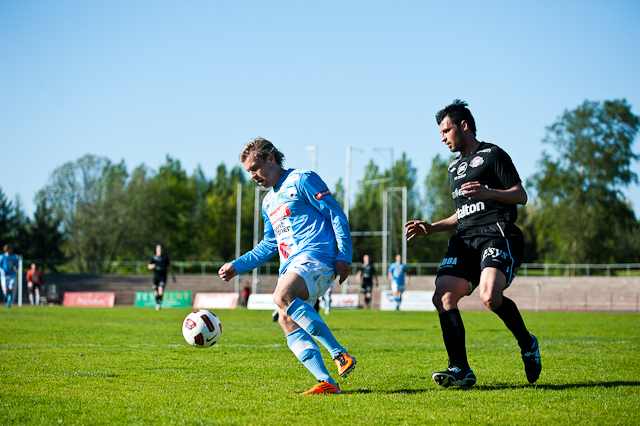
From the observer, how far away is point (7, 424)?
3.46 meters

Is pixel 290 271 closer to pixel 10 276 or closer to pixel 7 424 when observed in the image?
pixel 7 424

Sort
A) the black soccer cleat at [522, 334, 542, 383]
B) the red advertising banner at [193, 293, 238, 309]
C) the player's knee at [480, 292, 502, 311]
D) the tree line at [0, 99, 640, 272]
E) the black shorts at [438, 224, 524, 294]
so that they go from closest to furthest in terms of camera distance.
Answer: the player's knee at [480, 292, 502, 311]
the black shorts at [438, 224, 524, 294]
the black soccer cleat at [522, 334, 542, 383]
the red advertising banner at [193, 293, 238, 309]
the tree line at [0, 99, 640, 272]

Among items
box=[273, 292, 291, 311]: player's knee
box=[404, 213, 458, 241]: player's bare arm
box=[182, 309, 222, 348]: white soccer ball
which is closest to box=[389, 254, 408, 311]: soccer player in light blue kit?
box=[404, 213, 458, 241]: player's bare arm

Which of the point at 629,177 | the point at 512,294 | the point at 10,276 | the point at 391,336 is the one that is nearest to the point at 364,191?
the point at 629,177

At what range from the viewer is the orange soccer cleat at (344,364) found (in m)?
4.46

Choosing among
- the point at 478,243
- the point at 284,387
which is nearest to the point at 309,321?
the point at 284,387

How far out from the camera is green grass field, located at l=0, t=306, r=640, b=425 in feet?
12.2

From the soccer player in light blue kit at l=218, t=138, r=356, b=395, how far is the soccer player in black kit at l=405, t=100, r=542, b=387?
2.96ft

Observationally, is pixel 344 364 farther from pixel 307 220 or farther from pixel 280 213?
pixel 280 213

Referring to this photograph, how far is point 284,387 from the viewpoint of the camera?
4914mm

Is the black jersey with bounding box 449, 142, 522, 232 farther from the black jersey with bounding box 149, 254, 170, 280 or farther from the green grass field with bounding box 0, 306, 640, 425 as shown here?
the black jersey with bounding box 149, 254, 170, 280

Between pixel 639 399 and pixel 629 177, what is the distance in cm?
5208

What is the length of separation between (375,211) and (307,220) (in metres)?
69.9

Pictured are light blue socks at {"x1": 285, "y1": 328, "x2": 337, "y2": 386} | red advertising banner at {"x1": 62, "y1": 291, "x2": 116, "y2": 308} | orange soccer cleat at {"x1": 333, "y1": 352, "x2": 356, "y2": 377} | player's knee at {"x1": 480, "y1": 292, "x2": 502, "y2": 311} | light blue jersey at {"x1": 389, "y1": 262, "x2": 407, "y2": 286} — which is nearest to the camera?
orange soccer cleat at {"x1": 333, "y1": 352, "x2": 356, "y2": 377}
